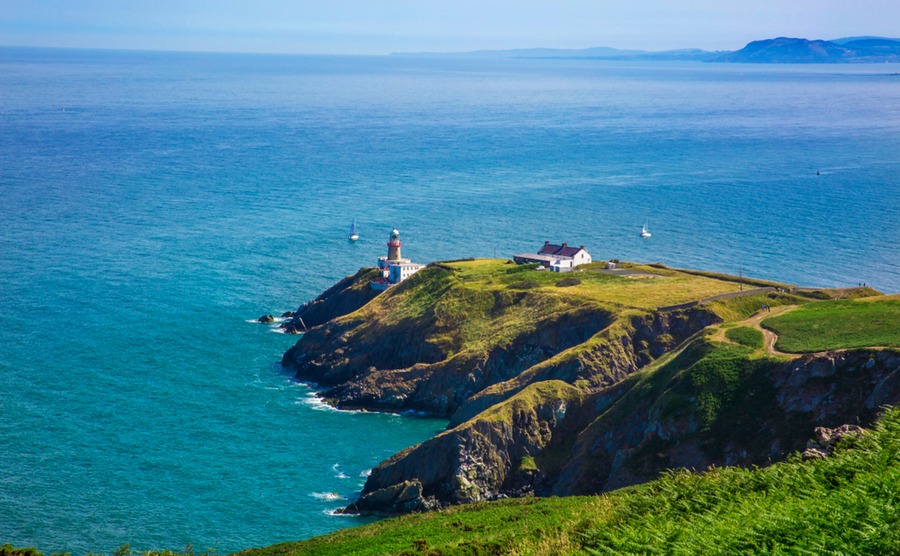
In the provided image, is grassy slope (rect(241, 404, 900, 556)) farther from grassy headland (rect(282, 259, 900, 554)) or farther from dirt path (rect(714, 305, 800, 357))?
dirt path (rect(714, 305, 800, 357))

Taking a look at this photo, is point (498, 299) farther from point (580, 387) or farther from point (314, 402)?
point (580, 387)

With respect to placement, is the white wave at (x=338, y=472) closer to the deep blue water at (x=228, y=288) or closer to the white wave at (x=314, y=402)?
the deep blue water at (x=228, y=288)

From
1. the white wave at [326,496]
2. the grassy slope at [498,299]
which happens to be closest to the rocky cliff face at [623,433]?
the white wave at [326,496]

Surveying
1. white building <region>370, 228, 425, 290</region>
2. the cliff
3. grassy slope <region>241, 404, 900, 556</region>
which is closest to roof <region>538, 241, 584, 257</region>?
the cliff

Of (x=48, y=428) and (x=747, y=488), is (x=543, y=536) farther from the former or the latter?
(x=48, y=428)

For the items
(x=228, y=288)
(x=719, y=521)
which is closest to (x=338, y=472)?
(x=719, y=521)
